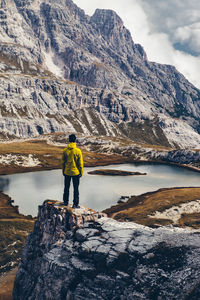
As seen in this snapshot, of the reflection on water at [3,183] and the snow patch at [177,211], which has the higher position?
the snow patch at [177,211]

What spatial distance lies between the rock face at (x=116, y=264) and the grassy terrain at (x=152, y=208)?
27036 mm

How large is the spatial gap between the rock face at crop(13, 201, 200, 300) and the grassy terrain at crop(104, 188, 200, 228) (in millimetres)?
27036

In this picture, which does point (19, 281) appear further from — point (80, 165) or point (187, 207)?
point (187, 207)

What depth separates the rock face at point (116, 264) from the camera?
12.1 metres

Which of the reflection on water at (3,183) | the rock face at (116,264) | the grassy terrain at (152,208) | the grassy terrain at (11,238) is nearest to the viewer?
the rock face at (116,264)

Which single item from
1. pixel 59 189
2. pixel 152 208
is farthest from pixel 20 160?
pixel 152 208

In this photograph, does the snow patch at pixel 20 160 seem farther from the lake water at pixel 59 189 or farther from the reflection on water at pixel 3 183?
the reflection on water at pixel 3 183

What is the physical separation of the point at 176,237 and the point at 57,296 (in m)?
7.87

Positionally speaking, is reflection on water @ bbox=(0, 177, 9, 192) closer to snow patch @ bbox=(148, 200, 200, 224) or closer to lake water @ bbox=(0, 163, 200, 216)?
lake water @ bbox=(0, 163, 200, 216)

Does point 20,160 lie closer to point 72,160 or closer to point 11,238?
point 11,238

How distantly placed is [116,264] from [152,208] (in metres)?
44.1

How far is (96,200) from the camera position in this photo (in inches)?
2628

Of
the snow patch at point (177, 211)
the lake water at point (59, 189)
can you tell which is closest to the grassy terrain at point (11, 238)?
the lake water at point (59, 189)

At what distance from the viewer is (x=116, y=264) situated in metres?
13.8
